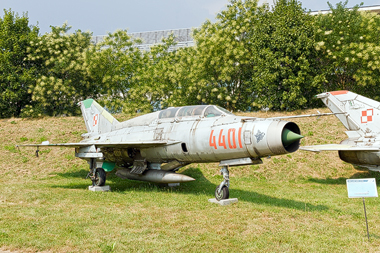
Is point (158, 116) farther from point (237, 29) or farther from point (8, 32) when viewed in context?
point (8, 32)

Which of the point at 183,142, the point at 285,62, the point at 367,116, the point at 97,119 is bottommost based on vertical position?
the point at 183,142

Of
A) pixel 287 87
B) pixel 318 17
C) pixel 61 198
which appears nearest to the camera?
pixel 61 198

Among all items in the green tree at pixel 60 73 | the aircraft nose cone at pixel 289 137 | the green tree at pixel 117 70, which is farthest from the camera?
the green tree at pixel 117 70

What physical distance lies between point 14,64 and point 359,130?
27244 millimetres

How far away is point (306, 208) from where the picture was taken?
9352mm

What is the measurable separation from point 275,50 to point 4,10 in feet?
77.3

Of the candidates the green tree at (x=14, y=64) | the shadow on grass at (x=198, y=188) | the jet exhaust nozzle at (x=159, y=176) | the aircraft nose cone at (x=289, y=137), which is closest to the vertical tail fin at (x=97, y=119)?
the shadow on grass at (x=198, y=188)

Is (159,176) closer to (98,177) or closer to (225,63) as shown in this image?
(98,177)

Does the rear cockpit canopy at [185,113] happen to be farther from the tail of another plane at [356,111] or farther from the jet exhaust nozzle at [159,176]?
the tail of another plane at [356,111]

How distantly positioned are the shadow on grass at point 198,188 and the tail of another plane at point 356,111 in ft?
18.5

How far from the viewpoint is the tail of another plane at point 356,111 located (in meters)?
13.5

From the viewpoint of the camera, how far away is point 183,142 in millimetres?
10719

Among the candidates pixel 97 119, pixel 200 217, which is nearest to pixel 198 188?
pixel 200 217

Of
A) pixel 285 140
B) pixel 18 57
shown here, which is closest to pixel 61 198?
pixel 285 140
